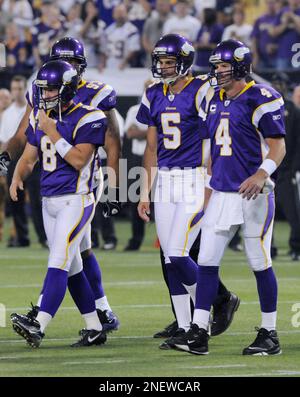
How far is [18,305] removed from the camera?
326 inches

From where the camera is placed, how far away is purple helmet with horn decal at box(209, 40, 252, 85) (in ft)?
20.8

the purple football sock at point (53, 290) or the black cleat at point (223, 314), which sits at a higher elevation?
the purple football sock at point (53, 290)

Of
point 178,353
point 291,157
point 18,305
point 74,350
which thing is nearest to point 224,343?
point 178,353

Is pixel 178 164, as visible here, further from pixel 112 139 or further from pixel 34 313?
pixel 34 313

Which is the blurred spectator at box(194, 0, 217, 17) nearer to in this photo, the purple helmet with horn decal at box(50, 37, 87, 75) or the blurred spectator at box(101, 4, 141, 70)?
the blurred spectator at box(101, 4, 141, 70)

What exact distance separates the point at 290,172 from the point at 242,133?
531cm

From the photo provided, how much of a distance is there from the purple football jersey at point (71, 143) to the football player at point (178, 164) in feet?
1.63

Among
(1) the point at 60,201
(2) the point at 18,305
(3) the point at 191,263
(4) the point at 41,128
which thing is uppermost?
(4) the point at 41,128

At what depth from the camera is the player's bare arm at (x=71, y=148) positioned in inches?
252

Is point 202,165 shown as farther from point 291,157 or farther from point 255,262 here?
point 291,157

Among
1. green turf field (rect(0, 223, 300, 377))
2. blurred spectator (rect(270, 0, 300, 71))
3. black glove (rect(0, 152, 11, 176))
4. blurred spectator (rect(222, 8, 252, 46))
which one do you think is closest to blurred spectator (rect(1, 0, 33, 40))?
blurred spectator (rect(222, 8, 252, 46))

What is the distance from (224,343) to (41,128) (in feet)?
5.68

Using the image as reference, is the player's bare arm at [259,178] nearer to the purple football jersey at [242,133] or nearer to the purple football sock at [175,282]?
the purple football jersey at [242,133]

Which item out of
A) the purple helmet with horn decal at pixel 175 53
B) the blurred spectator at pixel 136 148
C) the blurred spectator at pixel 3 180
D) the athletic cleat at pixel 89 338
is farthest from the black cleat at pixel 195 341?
the blurred spectator at pixel 3 180
